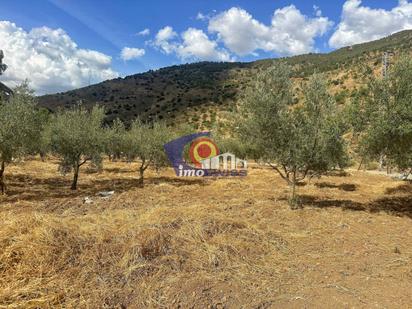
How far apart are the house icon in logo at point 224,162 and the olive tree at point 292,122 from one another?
78.3ft

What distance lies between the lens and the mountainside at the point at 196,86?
75.0 metres

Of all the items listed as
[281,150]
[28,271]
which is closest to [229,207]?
[281,150]

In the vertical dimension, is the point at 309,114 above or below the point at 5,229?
above

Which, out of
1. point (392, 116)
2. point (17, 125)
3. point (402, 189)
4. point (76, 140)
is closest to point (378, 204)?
point (402, 189)

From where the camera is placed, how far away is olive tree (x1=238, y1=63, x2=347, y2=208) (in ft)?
53.0

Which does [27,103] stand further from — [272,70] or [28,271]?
[28,271]

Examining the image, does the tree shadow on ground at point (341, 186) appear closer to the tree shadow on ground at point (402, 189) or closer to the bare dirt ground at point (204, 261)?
the tree shadow on ground at point (402, 189)

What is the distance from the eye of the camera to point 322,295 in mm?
7922

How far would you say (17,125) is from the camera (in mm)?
19688

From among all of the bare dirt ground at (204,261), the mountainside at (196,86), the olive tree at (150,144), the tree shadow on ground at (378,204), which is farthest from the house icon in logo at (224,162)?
the bare dirt ground at (204,261)

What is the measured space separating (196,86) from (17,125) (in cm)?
8070

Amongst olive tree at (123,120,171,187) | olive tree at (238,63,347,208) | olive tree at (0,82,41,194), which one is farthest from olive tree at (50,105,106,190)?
olive tree at (238,63,347,208)

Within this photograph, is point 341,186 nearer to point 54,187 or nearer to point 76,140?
point 76,140

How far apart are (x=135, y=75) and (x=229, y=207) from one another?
345 ft
